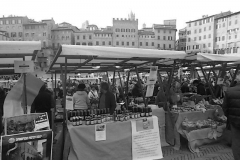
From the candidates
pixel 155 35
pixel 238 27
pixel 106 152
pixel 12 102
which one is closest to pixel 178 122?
pixel 106 152

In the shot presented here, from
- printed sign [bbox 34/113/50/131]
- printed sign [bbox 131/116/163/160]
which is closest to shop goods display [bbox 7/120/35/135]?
printed sign [bbox 34/113/50/131]

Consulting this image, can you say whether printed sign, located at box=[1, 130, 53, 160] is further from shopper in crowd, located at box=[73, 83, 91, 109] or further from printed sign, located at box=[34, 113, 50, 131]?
shopper in crowd, located at box=[73, 83, 91, 109]

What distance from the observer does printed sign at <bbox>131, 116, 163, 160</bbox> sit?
3.76 m

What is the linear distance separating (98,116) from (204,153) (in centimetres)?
257

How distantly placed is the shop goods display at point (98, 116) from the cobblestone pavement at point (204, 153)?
1.12 metres

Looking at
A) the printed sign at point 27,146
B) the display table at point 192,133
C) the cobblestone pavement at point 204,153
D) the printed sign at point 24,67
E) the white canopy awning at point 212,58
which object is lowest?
the cobblestone pavement at point 204,153

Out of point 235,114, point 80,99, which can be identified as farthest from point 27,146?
point 235,114

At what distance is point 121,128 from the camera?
370 cm

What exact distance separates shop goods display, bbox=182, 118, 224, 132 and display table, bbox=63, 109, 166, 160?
59.1 inches

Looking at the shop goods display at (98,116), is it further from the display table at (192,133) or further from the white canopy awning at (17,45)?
the white canopy awning at (17,45)

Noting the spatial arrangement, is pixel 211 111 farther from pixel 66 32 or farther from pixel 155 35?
pixel 155 35

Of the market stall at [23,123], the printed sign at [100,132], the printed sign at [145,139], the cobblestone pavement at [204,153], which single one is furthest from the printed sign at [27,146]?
the cobblestone pavement at [204,153]

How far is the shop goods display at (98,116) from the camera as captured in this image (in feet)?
11.6

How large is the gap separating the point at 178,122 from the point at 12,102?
364 centimetres
